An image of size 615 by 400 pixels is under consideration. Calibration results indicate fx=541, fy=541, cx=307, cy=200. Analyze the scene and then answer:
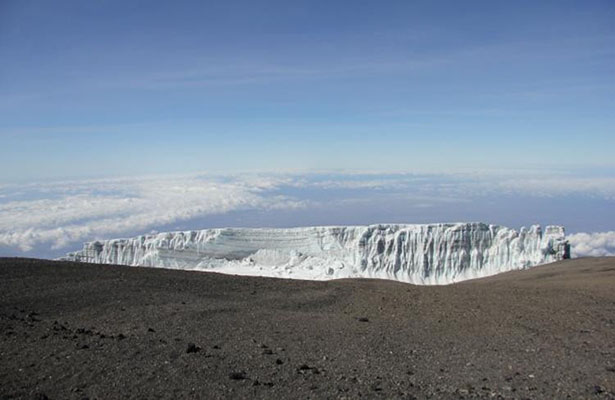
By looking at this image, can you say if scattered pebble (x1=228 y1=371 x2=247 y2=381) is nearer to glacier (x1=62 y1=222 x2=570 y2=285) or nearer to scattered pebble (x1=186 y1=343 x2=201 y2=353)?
scattered pebble (x1=186 y1=343 x2=201 y2=353)

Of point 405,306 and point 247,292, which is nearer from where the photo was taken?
point 405,306

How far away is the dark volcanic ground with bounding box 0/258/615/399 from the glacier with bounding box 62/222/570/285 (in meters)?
20.3

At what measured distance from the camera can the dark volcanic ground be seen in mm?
7234

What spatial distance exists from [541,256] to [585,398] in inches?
1170

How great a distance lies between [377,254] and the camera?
3659 centimetres

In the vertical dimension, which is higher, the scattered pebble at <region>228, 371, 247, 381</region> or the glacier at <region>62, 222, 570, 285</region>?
the scattered pebble at <region>228, 371, 247, 381</region>

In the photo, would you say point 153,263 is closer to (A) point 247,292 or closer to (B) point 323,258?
(B) point 323,258

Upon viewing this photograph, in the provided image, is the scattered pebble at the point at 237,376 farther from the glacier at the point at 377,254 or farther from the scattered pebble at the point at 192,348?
the glacier at the point at 377,254

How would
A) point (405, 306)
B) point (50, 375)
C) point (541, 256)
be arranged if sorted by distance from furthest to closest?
point (541, 256) < point (405, 306) < point (50, 375)

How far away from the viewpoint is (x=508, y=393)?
7.12 metres

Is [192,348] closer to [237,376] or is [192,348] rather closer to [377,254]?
[237,376]

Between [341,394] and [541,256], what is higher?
[341,394]

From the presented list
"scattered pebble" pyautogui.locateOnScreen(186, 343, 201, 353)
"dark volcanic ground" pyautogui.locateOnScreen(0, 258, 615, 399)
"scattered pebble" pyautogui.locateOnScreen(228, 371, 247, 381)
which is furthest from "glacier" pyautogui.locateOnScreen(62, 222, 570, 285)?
"scattered pebble" pyautogui.locateOnScreen(228, 371, 247, 381)

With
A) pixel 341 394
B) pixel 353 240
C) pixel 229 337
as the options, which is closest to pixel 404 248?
pixel 353 240
